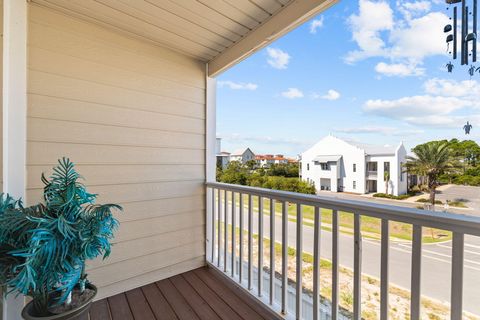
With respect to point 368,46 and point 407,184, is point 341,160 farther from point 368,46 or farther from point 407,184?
point 368,46

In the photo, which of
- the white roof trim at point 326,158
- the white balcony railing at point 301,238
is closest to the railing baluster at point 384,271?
the white balcony railing at point 301,238

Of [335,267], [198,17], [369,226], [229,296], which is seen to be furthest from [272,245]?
[198,17]

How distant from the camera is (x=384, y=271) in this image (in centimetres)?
118

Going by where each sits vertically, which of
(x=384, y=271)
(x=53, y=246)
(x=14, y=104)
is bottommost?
(x=384, y=271)

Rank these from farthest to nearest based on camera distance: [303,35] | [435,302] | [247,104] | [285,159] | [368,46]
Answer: [247,104] → [303,35] → [285,159] → [368,46] → [435,302]

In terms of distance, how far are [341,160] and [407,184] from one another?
487 millimetres

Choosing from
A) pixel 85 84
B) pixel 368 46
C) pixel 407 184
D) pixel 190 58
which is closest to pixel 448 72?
pixel 407 184

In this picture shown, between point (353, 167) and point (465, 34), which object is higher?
point (465, 34)

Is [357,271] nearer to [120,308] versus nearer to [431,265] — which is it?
[431,265]

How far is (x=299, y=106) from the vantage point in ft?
9.44

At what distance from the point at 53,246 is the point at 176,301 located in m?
1.30

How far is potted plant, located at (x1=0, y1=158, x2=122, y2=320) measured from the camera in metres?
1.04

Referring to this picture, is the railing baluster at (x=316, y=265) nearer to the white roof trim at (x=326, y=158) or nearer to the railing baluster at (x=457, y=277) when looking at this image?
the white roof trim at (x=326, y=158)

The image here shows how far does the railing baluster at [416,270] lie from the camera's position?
3.52 feet
